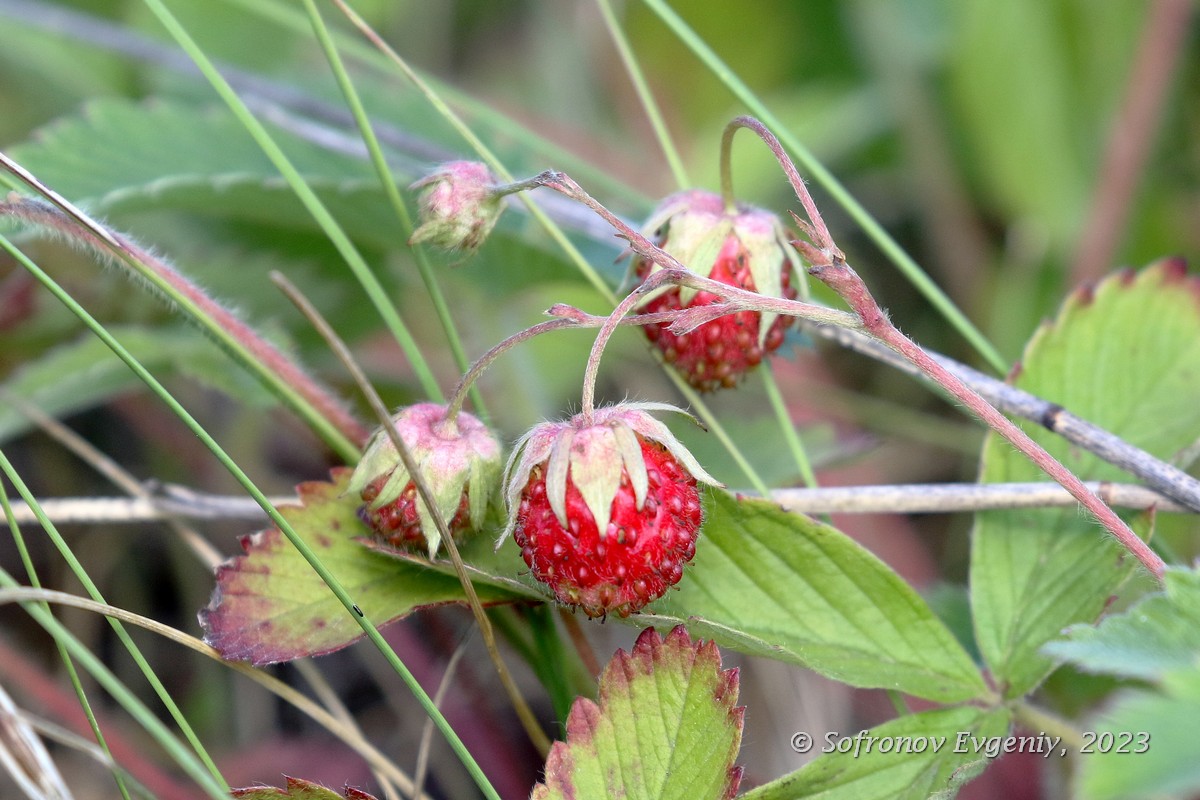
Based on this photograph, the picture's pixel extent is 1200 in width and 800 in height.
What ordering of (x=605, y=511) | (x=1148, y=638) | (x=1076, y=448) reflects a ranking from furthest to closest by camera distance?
(x=1076, y=448) < (x=605, y=511) < (x=1148, y=638)

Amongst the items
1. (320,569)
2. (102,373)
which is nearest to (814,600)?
(320,569)

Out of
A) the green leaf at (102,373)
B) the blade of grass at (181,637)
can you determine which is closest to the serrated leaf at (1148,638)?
the blade of grass at (181,637)

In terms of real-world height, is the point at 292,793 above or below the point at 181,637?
below

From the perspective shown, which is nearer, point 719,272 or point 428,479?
point 428,479

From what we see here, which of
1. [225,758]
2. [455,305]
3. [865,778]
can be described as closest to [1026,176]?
[455,305]

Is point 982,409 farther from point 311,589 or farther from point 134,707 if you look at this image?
point 134,707

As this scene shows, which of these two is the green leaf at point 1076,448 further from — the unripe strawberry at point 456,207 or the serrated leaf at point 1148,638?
the unripe strawberry at point 456,207
